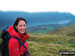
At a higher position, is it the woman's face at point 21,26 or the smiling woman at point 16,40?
the woman's face at point 21,26

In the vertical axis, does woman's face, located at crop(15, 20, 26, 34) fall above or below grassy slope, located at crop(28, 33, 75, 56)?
above

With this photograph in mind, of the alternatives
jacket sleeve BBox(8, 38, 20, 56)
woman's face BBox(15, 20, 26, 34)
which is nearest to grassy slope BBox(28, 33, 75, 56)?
woman's face BBox(15, 20, 26, 34)

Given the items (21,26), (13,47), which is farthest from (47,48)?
(13,47)

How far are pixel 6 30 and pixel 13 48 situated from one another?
793 millimetres

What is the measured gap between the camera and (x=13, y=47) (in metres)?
6.17

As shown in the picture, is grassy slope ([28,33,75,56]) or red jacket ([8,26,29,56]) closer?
red jacket ([8,26,29,56])

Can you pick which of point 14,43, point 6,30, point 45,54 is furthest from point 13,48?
point 45,54

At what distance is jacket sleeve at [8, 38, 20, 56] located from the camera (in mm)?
6133

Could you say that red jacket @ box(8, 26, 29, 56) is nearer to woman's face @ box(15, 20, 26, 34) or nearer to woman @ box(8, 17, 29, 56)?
woman @ box(8, 17, 29, 56)

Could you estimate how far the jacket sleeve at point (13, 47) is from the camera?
241 inches

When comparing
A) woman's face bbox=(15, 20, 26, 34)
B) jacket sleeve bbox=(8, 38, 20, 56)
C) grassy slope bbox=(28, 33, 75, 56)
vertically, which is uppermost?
woman's face bbox=(15, 20, 26, 34)

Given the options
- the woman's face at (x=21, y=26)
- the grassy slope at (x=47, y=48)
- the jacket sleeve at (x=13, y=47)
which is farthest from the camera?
the grassy slope at (x=47, y=48)

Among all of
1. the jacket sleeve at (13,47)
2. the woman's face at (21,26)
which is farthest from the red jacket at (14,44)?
the woman's face at (21,26)

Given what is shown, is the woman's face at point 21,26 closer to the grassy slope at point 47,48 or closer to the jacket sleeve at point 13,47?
the jacket sleeve at point 13,47
